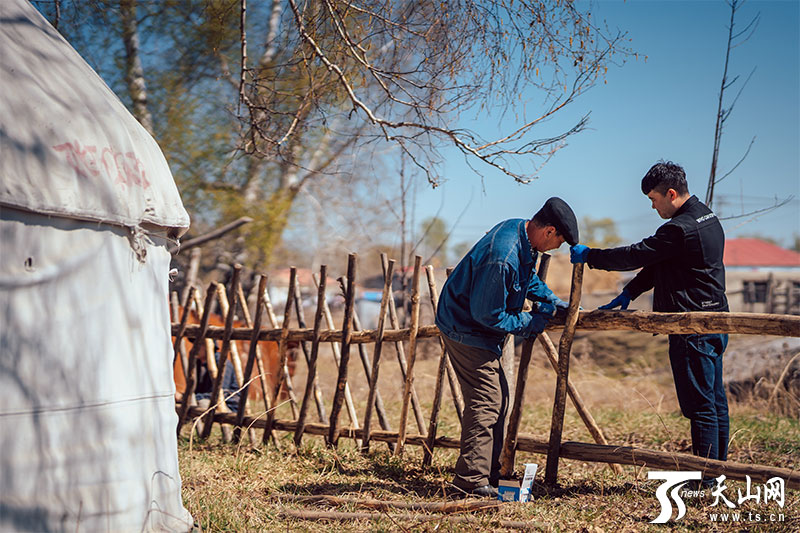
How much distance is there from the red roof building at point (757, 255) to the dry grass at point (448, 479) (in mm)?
54241

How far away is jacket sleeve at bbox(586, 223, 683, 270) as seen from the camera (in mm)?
3713

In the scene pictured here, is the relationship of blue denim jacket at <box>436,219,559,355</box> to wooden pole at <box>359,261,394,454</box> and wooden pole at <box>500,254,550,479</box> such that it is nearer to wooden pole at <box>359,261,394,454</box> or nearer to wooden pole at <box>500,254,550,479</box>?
wooden pole at <box>500,254,550,479</box>

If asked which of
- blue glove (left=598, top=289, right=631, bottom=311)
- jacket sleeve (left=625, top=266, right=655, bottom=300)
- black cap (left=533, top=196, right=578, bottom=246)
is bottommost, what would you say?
blue glove (left=598, top=289, right=631, bottom=311)

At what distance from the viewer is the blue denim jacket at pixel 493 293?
3730 mm

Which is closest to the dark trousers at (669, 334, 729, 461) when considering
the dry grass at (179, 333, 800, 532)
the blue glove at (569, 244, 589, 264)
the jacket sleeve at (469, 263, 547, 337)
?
the dry grass at (179, 333, 800, 532)

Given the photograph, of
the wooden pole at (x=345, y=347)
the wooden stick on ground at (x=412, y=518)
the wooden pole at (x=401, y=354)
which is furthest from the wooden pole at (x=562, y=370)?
the wooden pole at (x=345, y=347)

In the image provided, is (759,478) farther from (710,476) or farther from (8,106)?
(8,106)

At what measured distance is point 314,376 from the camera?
5.54m

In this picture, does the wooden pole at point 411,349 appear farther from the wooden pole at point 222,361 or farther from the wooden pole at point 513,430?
the wooden pole at point 222,361

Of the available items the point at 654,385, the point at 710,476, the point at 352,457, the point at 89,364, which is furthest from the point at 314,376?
the point at 654,385

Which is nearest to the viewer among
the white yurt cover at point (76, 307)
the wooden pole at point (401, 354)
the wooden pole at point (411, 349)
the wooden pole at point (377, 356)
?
the white yurt cover at point (76, 307)

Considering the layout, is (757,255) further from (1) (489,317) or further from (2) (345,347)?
(1) (489,317)

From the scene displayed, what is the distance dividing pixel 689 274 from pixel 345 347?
2.57m

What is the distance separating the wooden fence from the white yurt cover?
1.78 m
